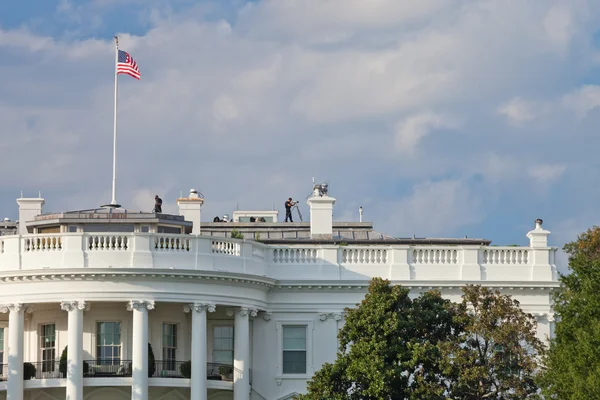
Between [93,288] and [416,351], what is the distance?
12.2m

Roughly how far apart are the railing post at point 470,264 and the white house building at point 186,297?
0.13ft

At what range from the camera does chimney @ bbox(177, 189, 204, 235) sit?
74.4 metres

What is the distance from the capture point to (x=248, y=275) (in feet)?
225

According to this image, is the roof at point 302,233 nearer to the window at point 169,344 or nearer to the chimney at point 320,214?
the chimney at point 320,214

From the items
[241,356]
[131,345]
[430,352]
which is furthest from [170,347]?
[430,352]

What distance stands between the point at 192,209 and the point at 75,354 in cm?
1041

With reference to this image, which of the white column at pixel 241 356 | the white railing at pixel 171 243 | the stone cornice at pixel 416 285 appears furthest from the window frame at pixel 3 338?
the stone cornice at pixel 416 285

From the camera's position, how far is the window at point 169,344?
2721 inches

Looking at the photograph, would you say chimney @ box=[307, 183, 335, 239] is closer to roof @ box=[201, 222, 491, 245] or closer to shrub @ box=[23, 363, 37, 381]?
roof @ box=[201, 222, 491, 245]

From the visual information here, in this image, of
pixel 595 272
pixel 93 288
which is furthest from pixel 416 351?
pixel 93 288

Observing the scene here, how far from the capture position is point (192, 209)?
74500 mm

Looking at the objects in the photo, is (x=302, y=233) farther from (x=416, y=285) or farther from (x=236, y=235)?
(x=416, y=285)

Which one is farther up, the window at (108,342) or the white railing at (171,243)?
the white railing at (171,243)

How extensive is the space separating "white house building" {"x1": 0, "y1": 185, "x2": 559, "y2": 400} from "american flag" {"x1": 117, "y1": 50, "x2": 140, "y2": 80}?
651 cm
